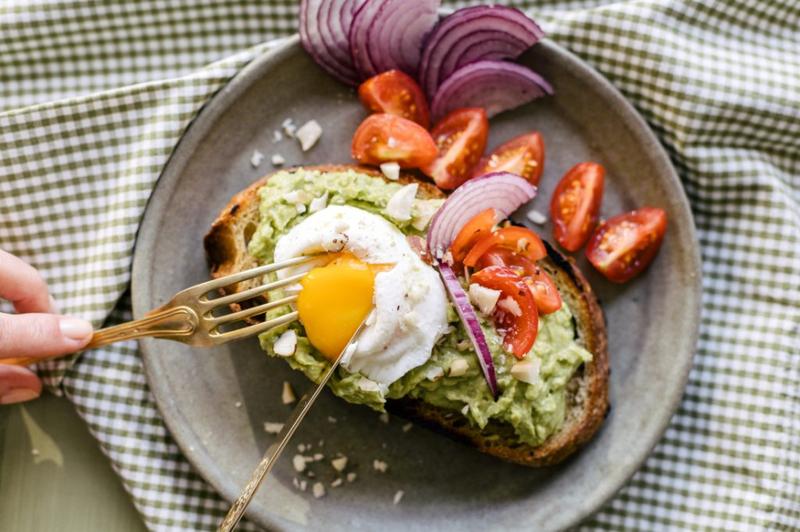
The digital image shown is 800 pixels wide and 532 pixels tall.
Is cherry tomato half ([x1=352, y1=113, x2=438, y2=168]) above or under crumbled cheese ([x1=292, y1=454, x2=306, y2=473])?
above

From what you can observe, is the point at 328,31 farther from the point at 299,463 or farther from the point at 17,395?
the point at 17,395

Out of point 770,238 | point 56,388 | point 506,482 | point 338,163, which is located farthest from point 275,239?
point 770,238

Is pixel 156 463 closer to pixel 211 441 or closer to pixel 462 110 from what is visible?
pixel 211 441

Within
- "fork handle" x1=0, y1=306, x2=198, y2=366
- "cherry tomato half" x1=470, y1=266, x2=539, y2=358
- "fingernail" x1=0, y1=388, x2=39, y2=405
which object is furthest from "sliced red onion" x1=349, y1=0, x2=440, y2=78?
"fingernail" x1=0, y1=388, x2=39, y2=405

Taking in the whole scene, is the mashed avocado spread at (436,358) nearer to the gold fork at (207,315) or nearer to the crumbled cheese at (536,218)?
the gold fork at (207,315)

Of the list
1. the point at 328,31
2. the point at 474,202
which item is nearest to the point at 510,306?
the point at 474,202

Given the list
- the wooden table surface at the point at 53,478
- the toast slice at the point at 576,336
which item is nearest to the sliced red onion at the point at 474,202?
the toast slice at the point at 576,336

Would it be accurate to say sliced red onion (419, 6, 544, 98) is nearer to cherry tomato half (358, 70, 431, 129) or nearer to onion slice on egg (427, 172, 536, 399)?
cherry tomato half (358, 70, 431, 129)
